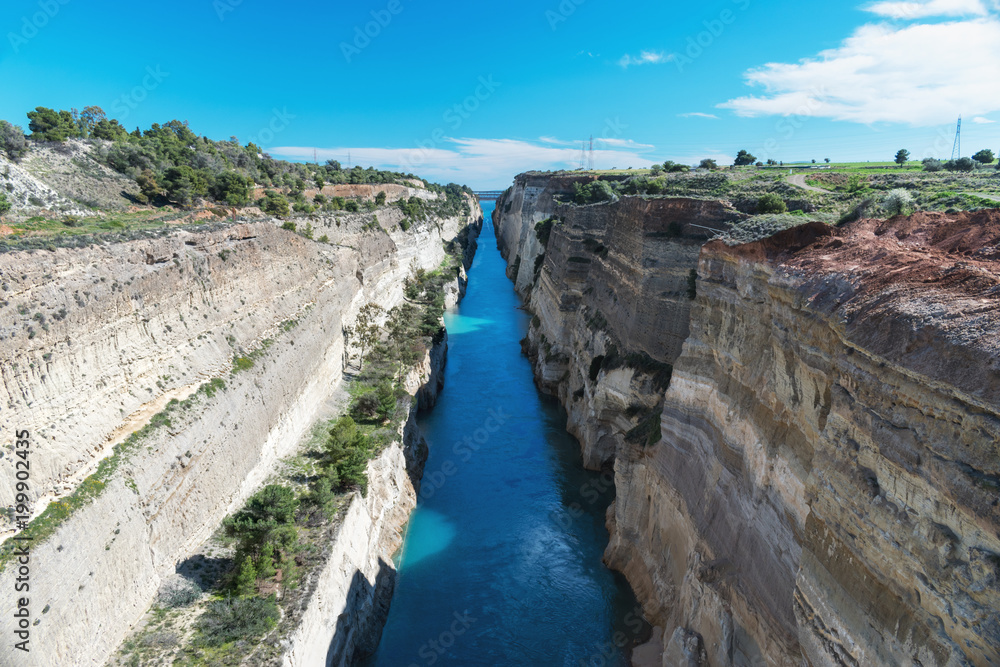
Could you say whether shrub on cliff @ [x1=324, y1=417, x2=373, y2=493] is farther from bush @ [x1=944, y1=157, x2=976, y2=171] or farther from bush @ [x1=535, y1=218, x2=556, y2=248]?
bush @ [x1=535, y1=218, x2=556, y2=248]

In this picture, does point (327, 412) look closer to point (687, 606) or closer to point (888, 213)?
point (687, 606)

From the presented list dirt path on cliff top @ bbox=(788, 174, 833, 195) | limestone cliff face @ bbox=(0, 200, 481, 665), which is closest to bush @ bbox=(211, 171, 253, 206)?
limestone cliff face @ bbox=(0, 200, 481, 665)

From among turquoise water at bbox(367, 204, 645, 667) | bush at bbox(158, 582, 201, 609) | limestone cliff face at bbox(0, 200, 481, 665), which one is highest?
limestone cliff face at bbox(0, 200, 481, 665)

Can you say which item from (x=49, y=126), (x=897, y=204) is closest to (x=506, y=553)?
(x=897, y=204)

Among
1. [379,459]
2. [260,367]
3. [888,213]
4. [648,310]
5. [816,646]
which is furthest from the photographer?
[648,310]

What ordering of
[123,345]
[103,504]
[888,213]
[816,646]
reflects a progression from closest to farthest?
1. [816,646]
2. [103,504]
3. [123,345]
4. [888,213]

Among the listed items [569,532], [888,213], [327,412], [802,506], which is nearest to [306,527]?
[327,412]
